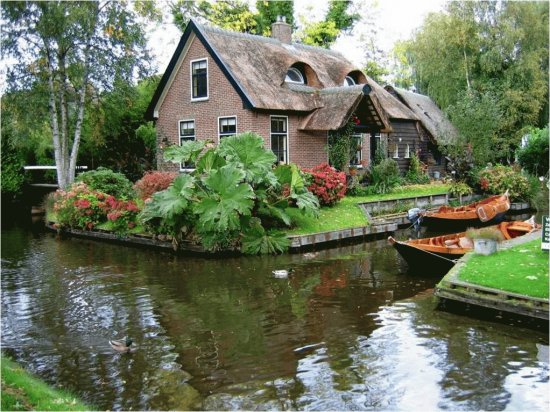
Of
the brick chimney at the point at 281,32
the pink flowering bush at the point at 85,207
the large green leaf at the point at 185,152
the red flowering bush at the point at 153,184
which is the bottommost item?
the pink flowering bush at the point at 85,207

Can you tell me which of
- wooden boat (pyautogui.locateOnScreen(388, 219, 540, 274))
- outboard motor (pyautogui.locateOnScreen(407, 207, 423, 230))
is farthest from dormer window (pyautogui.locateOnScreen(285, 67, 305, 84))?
wooden boat (pyautogui.locateOnScreen(388, 219, 540, 274))

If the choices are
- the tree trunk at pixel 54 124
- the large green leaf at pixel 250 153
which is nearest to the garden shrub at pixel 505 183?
the large green leaf at pixel 250 153

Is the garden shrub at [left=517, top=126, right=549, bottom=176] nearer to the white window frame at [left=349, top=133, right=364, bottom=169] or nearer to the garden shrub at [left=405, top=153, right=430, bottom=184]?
the garden shrub at [left=405, top=153, right=430, bottom=184]

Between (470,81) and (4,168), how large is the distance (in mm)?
28771

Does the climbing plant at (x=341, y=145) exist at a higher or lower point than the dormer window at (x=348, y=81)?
lower

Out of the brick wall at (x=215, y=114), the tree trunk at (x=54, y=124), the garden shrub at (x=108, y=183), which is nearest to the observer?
the garden shrub at (x=108, y=183)

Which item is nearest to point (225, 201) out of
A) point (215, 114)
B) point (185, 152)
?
point (185, 152)

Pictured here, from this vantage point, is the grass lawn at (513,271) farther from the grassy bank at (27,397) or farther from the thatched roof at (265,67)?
the thatched roof at (265,67)

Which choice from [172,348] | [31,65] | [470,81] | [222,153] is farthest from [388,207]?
[470,81]

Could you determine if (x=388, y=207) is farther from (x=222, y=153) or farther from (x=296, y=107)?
(x=222, y=153)

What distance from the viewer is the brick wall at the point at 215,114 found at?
25094 millimetres

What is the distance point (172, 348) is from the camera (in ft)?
32.3

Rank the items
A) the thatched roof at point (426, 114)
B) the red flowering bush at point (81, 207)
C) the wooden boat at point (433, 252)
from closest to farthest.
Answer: the wooden boat at point (433, 252), the red flowering bush at point (81, 207), the thatched roof at point (426, 114)

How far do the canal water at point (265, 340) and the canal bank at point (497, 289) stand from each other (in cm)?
33
